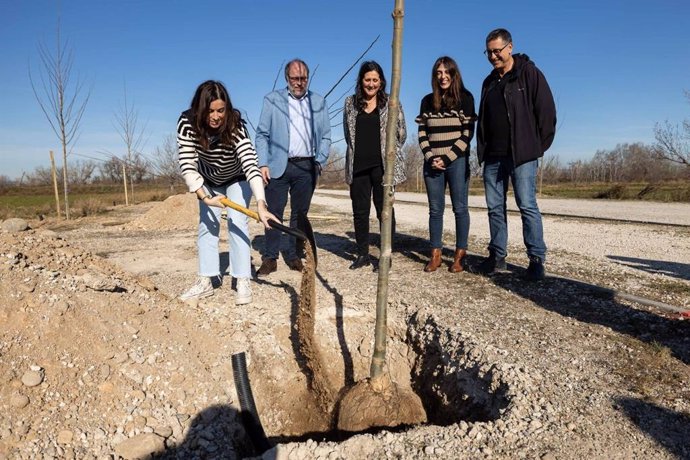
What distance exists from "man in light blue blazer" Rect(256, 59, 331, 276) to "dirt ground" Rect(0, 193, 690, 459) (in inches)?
33.9

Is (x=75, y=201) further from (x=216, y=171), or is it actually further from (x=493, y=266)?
(x=493, y=266)

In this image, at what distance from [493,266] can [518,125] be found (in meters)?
1.38

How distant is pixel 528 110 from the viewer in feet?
12.4

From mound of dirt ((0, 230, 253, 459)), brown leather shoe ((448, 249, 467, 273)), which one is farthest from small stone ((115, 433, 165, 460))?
brown leather shoe ((448, 249, 467, 273))

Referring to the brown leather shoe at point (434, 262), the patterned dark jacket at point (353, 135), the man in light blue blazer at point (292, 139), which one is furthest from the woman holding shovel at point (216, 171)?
the brown leather shoe at point (434, 262)

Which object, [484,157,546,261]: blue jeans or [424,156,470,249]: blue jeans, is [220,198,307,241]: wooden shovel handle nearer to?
[424,156,470,249]: blue jeans

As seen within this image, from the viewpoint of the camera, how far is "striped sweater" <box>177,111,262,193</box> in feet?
10.4

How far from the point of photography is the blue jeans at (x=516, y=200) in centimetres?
383

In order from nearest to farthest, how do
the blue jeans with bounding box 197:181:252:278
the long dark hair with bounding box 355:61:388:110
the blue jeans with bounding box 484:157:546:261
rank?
the blue jeans with bounding box 197:181:252:278 → the blue jeans with bounding box 484:157:546:261 → the long dark hair with bounding box 355:61:388:110

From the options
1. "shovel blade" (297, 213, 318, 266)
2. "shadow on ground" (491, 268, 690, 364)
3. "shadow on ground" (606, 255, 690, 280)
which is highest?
"shovel blade" (297, 213, 318, 266)

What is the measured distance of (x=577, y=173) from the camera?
5531 centimetres

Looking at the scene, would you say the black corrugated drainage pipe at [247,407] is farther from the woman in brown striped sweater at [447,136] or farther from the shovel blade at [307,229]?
the woman in brown striped sweater at [447,136]

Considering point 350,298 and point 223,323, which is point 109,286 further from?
point 350,298

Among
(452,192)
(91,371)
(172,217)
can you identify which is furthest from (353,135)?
(172,217)
